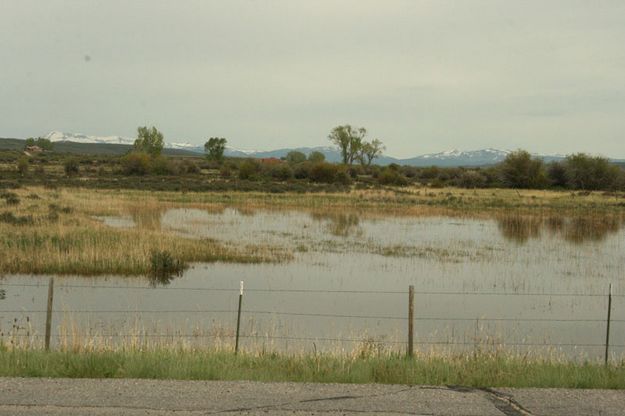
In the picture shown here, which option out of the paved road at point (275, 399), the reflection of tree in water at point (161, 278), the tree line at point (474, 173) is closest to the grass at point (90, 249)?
the reflection of tree in water at point (161, 278)

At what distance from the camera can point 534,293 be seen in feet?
72.9

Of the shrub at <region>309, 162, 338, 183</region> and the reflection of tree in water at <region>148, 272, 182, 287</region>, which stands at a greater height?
the shrub at <region>309, 162, 338, 183</region>

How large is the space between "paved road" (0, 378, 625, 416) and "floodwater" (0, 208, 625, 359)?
403 centimetres

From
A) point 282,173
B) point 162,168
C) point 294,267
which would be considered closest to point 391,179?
point 282,173

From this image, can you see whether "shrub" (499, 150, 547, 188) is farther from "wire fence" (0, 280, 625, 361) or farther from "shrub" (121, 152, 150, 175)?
"wire fence" (0, 280, 625, 361)

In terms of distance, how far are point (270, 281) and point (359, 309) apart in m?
5.07

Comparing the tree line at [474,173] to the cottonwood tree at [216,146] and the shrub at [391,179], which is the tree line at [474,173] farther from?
the cottonwood tree at [216,146]

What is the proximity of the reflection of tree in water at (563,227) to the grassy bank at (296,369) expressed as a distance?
2833 centimetres

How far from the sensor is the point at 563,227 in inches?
1774

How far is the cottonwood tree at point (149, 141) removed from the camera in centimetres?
14288

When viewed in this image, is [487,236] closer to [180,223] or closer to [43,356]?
[180,223]

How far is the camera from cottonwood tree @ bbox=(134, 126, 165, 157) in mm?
142875

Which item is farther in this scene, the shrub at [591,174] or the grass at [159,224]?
the shrub at [591,174]

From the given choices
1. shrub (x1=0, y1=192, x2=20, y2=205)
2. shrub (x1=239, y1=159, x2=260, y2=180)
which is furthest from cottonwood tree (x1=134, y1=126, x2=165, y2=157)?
shrub (x1=0, y1=192, x2=20, y2=205)
